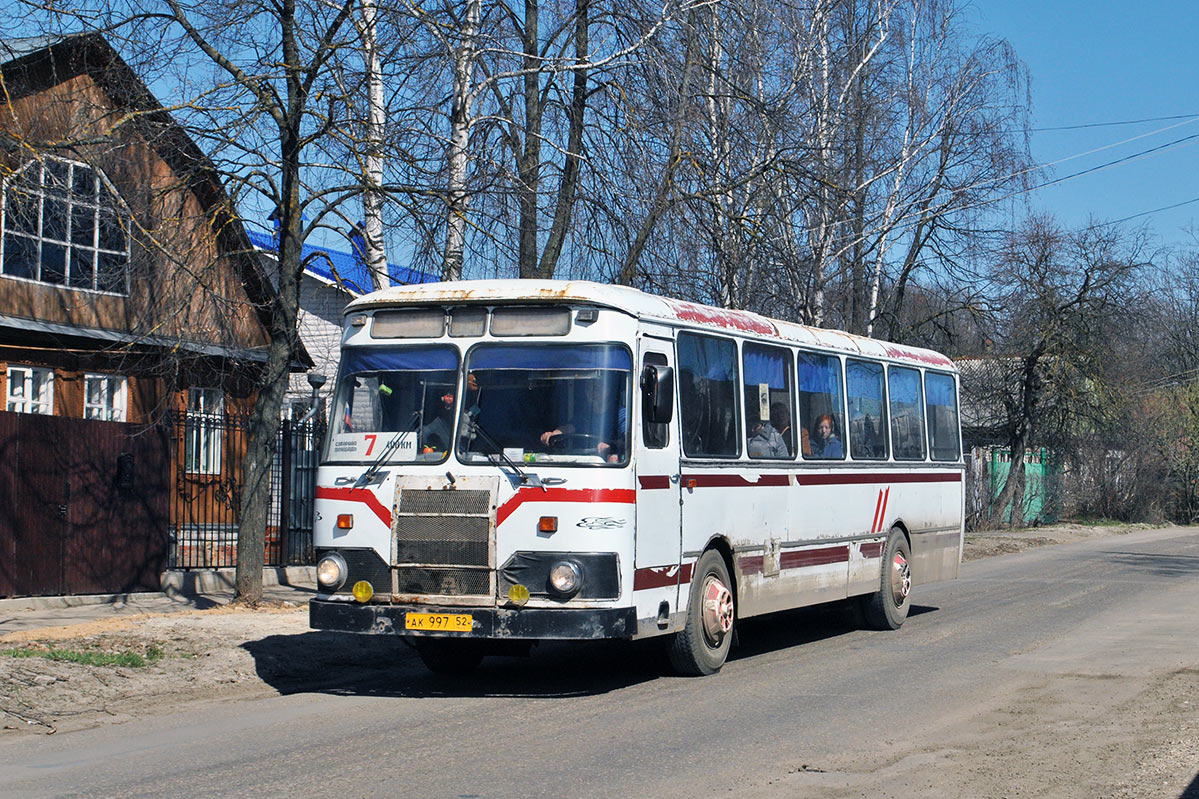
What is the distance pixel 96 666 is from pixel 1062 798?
735 cm

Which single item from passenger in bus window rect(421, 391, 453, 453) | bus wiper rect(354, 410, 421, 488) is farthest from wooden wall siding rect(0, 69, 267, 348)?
passenger in bus window rect(421, 391, 453, 453)

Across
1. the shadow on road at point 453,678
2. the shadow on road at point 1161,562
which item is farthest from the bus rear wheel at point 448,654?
the shadow on road at point 1161,562

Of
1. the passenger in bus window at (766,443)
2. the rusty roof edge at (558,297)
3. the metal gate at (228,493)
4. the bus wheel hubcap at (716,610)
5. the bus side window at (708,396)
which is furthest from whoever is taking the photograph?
the metal gate at (228,493)

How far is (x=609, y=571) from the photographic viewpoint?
9.77m

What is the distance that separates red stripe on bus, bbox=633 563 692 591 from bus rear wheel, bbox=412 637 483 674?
72.8 inches

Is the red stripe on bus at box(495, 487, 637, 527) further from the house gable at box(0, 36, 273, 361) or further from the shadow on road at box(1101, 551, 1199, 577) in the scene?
the shadow on road at box(1101, 551, 1199, 577)

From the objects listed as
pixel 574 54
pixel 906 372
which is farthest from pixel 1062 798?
pixel 574 54

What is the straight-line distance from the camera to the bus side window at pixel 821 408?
1343 centimetres

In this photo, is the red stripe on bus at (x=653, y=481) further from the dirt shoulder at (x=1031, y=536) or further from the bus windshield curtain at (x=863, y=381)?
the dirt shoulder at (x=1031, y=536)

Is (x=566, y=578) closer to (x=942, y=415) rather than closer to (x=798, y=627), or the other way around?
(x=798, y=627)

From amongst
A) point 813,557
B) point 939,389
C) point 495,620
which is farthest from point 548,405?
point 939,389

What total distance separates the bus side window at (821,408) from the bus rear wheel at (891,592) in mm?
1736

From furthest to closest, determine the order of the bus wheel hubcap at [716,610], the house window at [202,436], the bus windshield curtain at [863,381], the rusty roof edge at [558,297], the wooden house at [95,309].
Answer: the house window at [202,436], the bus windshield curtain at [863,381], the wooden house at [95,309], the bus wheel hubcap at [716,610], the rusty roof edge at [558,297]

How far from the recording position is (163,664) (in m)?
11.1
